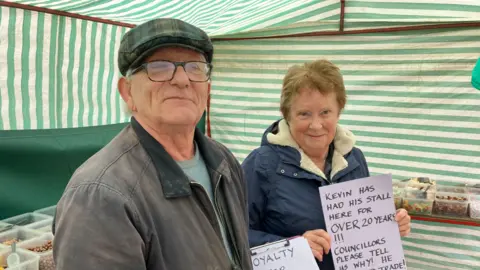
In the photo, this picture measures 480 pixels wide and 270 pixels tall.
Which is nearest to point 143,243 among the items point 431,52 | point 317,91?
point 317,91

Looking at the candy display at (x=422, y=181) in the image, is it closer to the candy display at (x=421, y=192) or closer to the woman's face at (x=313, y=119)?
the candy display at (x=421, y=192)

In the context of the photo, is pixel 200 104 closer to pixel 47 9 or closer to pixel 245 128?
pixel 47 9

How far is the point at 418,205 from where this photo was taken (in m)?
2.75

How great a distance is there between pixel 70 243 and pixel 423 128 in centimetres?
296

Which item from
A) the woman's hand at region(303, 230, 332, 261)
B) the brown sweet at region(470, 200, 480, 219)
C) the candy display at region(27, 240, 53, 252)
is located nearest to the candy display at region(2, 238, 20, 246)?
the candy display at region(27, 240, 53, 252)

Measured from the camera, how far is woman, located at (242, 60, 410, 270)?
172 cm

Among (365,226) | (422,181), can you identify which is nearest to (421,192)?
(422,181)

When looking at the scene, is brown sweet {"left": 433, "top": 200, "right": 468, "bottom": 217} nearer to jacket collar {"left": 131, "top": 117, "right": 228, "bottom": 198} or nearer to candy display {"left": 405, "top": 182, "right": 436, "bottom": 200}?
candy display {"left": 405, "top": 182, "right": 436, "bottom": 200}

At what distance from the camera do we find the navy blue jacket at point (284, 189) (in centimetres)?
172

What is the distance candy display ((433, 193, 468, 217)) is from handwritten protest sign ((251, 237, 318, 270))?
1521 millimetres

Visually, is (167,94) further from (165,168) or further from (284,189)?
Answer: (284,189)

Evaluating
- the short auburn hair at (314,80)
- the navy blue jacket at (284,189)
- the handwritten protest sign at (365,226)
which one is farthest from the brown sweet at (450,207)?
the short auburn hair at (314,80)

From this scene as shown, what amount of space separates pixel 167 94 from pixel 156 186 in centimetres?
22

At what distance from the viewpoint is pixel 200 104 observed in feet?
3.56
